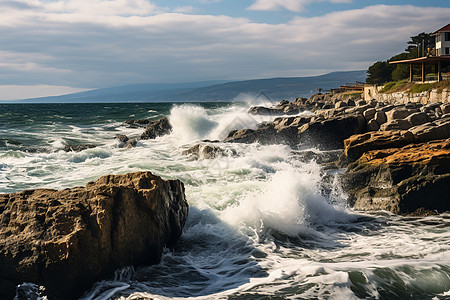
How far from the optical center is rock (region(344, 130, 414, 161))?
12.0 meters

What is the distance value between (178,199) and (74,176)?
26.8 feet

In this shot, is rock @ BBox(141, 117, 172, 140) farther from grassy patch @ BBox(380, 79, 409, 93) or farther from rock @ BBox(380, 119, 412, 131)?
grassy patch @ BBox(380, 79, 409, 93)

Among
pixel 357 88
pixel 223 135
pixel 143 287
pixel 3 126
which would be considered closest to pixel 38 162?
pixel 223 135

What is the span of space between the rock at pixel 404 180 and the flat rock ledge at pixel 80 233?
18.0 feet

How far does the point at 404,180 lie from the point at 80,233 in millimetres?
7611

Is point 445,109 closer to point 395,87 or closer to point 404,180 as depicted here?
point 404,180

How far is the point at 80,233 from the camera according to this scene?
5641 millimetres

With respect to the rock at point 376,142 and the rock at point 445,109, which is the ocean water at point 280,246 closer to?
the rock at point 376,142

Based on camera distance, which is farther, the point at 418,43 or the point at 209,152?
the point at 418,43

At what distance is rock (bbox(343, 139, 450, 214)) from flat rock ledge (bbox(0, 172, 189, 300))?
5494 millimetres

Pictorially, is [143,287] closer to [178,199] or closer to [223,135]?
[178,199]

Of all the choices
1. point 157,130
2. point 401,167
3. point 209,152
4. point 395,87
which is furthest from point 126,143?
point 395,87

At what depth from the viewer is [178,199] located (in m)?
7.95

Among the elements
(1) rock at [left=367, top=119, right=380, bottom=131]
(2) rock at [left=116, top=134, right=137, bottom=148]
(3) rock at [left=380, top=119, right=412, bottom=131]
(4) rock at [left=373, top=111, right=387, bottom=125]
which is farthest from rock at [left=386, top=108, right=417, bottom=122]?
(2) rock at [left=116, top=134, right=137, bottom=148]
